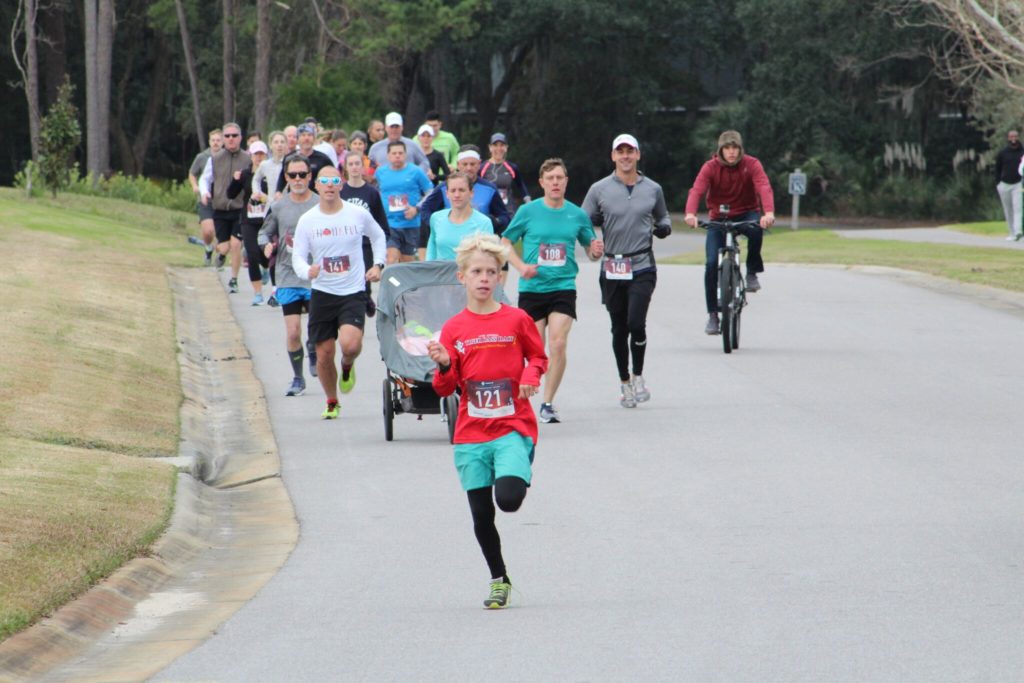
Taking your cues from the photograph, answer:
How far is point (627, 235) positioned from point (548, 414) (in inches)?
61.9

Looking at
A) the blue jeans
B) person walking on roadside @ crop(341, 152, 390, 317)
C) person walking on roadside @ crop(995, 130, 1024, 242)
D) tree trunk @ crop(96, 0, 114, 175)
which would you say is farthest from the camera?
tree trunk @ crop(96, 0, 114, 175)

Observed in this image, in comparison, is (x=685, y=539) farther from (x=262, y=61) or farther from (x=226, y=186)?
(x=262, y=61)

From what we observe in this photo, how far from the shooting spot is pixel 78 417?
41.9 feet

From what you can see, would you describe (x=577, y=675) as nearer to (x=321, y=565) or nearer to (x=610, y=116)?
(x=321, y=565)

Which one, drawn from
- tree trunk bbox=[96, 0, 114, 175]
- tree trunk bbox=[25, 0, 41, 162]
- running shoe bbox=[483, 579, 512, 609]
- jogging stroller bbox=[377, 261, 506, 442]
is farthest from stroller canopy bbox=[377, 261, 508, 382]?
tree trunk bbox=[96, 0, 114, 175]

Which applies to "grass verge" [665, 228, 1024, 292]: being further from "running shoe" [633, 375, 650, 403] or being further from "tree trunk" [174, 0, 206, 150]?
"tree trunk" [174, 0, 206, 150]

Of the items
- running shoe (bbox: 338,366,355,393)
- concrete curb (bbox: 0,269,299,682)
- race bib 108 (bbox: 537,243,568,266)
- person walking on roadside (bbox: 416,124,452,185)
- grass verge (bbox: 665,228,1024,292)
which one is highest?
person walking on roadside (bbox: 416,124,452,185)

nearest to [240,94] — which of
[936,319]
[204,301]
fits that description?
[204,301]

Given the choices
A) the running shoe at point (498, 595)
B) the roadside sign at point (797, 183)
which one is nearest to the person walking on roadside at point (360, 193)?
the running shoe at point (498, 595)

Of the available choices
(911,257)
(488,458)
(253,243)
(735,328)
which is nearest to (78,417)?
(488,458)

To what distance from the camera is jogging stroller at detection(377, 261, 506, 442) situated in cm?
1250

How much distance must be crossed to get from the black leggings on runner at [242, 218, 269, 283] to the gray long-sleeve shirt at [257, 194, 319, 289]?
555cm

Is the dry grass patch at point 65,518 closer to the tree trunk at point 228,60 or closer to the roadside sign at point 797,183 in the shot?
the roadside sign at point 797,183

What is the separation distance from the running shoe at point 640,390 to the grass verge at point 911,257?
1112 cm
